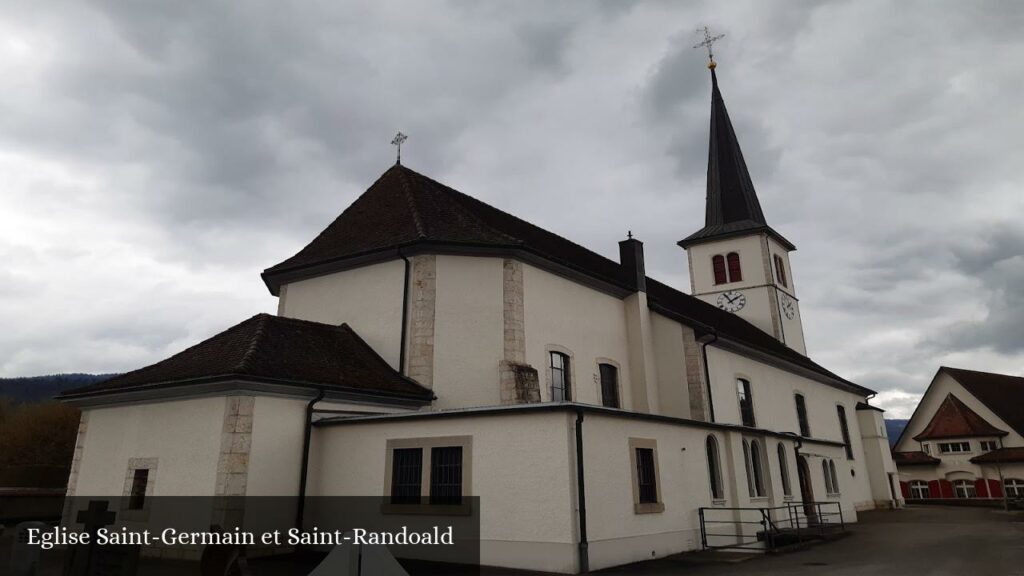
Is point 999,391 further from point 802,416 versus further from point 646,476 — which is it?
point 646,476

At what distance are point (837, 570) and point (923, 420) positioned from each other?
134 feet

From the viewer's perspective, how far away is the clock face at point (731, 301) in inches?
1439

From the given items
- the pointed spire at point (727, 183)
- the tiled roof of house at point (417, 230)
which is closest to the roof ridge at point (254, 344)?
the tiled roof of house at point (417, 230)

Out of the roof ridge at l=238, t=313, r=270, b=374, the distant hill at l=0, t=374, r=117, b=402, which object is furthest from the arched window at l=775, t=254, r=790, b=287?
the distant hill at l=0, t=374, r=117, b=402

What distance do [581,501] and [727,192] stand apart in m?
30.9

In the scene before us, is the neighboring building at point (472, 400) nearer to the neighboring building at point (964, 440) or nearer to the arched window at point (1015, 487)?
the arched window at point (1015, 487)

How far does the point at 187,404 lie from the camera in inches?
→ 516

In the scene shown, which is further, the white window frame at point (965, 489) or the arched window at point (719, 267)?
the white window frame at point (965, 489)

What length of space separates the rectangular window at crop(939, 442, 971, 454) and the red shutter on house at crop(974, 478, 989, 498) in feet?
6.65

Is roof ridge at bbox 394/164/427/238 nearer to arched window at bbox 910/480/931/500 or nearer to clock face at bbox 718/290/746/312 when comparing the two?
clock face at bbox 718/290/746/312

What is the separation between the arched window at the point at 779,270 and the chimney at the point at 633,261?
56.5ft

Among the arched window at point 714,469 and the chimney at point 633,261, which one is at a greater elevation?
the chimney at point 633,261

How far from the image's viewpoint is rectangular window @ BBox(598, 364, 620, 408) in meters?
20.1

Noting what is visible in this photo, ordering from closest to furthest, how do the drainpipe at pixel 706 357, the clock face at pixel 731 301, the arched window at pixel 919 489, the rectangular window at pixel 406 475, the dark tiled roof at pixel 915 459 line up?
the rectangular window at pixel 406 475
the drainpipe at pixel 706 357
the clock face at pixel 731 301
the dark tiled roof at pixel 915 459
the arched window at pixel 919 489
